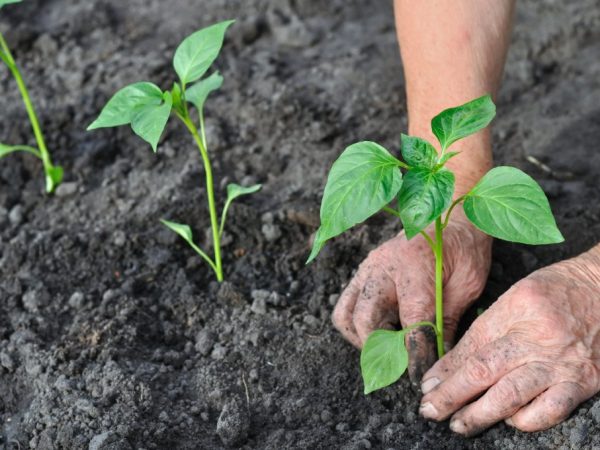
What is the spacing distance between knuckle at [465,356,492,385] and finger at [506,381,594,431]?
0.37ft

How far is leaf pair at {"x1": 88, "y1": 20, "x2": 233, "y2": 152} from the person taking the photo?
1.89m

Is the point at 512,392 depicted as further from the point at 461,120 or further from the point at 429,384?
the point at 461,120

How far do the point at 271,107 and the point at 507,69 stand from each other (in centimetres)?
91

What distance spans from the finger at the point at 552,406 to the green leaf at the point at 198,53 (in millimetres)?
1053

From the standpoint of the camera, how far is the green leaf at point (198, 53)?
2096 mm

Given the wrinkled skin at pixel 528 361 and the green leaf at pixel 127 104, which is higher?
the green leaf at pixel 127 104

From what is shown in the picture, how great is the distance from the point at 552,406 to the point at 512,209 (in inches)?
18.7

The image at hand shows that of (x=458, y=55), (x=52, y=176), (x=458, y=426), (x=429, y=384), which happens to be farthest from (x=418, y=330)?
(x=52, y=176)

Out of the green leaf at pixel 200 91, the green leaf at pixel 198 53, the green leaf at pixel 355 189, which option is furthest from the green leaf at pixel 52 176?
the green leaf at pixel 355 189

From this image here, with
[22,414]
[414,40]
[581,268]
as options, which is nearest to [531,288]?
[581,268]

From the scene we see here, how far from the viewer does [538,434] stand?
1933 millimetres

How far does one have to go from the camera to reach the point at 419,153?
70.2 inches

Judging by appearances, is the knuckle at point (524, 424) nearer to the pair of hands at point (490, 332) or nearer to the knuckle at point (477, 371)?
the pair of hands at point (490, 332)

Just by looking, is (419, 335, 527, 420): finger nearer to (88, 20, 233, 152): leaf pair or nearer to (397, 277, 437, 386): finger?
(397, 277, 437, 386): finger
